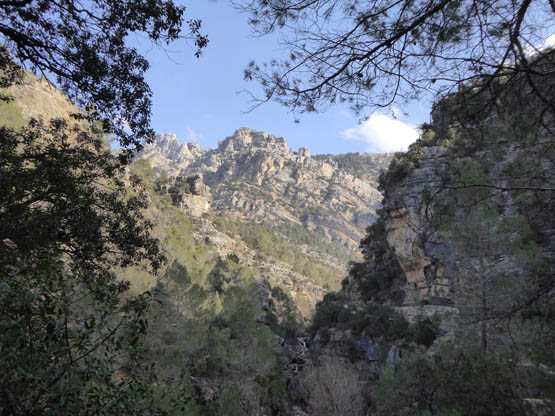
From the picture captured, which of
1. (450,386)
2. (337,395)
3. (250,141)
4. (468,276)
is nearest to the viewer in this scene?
(450,386)

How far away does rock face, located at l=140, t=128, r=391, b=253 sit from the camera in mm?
117000

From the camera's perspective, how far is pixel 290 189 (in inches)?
5300

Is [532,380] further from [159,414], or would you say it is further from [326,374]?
[326,374]

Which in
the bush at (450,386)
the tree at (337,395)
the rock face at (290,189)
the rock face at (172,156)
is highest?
the rock face at (172,156)

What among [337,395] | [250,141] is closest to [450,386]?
[337,395]

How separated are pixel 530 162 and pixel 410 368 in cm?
960

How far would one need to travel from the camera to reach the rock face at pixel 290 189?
4606 inches

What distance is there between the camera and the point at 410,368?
41.6 feet

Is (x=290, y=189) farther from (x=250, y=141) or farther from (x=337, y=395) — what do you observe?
(x=337, y=395)

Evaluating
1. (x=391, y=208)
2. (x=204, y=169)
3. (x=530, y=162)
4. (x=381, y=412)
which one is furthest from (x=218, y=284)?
(x=204, y=169)

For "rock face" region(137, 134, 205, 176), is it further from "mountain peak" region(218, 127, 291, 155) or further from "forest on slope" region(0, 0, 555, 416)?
"forest on slope" region(0, 0, 555, 416)

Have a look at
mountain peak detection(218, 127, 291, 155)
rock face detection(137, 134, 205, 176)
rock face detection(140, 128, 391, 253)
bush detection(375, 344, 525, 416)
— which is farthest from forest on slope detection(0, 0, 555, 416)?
mountain peak detection(218, 127, 291, 155)

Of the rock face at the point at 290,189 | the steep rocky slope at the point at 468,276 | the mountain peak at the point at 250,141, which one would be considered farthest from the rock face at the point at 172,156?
the steep rocky slope at the point at 468,276

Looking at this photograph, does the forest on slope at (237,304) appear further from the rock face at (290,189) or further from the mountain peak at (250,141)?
the mountain peak at (250,141)
